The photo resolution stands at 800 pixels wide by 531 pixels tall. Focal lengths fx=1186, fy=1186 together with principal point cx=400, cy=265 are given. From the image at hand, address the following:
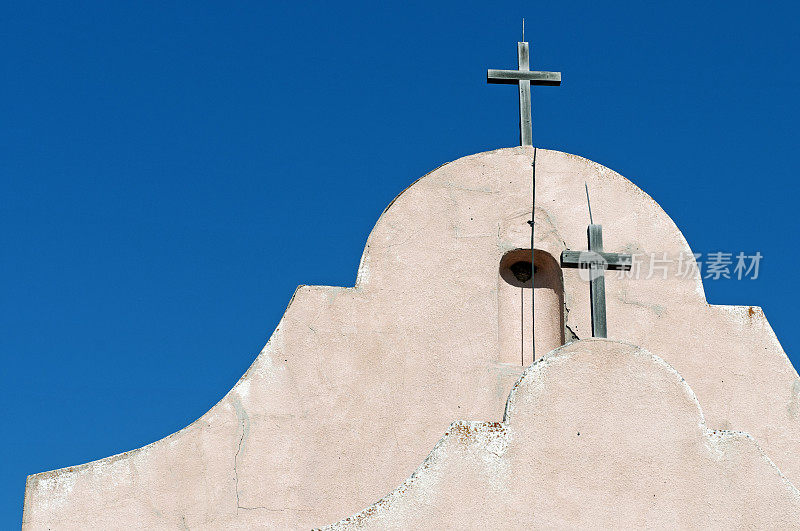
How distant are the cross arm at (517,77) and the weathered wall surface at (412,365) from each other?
0.73 metres

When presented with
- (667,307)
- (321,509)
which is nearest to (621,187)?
(667,307)

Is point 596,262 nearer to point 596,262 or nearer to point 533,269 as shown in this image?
point 596,262

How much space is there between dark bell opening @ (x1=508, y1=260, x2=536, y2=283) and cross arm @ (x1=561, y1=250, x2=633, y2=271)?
1.88 metres

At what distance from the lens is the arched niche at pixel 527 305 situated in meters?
9.39

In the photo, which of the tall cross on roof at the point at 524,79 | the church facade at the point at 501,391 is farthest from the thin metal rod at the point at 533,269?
the tall cross on roof at the point at 524,79

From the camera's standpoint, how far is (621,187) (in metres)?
9.73

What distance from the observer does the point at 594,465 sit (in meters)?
6.74

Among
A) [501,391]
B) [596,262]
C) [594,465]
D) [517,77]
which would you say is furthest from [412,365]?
[517,77]

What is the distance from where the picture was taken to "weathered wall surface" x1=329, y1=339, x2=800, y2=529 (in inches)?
258

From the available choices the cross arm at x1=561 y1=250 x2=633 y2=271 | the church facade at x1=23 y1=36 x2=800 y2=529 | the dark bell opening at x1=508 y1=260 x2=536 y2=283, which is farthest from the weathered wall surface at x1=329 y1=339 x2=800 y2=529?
the dark bell opening at x1=508 y1=260 x2=536 y2=283

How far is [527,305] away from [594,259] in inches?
78.4

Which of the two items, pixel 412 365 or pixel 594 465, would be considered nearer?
pixel 594 465

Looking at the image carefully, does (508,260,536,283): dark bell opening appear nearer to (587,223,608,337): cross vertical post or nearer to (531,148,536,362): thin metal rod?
(531,148,536,362): thin metal rod

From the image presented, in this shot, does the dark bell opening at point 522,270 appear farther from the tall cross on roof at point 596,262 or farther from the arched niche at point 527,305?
the tall cross on roof at point 596,262
